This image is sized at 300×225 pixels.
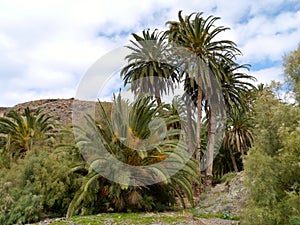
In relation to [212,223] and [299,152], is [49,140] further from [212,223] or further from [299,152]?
[299,152]

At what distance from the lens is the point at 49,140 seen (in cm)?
1969

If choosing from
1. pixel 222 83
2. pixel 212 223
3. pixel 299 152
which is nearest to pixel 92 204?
pixel 212 223

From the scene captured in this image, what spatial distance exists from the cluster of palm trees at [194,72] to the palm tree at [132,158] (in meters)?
5.96

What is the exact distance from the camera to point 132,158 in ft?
48.0

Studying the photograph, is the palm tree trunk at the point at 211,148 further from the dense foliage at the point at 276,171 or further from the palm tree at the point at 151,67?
the dense foliage at the point at 276,171

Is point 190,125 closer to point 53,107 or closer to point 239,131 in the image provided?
point 239,131

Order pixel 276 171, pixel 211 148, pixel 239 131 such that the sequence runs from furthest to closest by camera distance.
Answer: pixel 239 131
pixel 211 148
pixel 276 171

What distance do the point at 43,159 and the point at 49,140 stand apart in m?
4.42

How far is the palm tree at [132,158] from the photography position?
46.3 feet

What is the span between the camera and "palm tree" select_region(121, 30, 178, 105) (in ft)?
73.9

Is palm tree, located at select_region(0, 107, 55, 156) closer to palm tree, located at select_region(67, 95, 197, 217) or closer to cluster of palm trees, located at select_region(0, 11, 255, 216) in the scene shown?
cluster of palm trees, located at select_region(0, 11, 255, 216)

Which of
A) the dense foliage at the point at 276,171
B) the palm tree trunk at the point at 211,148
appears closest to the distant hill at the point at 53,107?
the palm tree trunk at the point at 211,148

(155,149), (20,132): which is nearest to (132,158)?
(155,149)

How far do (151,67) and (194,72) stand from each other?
3555 millimetres
